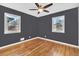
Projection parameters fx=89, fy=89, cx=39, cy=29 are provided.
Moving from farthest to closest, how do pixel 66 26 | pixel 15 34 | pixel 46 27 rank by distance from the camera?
pixel 15 34
pixel 66 26
pixel 46 27

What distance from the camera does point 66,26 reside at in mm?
2395

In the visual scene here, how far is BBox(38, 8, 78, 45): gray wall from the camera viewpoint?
220 cm

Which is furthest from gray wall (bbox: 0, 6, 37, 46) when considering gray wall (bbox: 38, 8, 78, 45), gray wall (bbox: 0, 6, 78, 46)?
Answer: gray wall (bbox: 38, 8, 78, 45)

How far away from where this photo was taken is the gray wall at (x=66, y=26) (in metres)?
2.20

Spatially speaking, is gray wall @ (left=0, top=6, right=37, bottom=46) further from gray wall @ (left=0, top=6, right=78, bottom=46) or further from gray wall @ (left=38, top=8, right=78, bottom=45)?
gray wall @ (left=38, top=8, right=78, bottom=45)

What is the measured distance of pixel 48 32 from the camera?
221cm

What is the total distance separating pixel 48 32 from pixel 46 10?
54cm

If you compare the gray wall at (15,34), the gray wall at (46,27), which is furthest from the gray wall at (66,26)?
the gray wall at (15,34)

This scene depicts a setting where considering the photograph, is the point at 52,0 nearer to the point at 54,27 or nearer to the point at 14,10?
the point at 54,27

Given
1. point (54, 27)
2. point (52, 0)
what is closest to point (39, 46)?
point (54, 27)

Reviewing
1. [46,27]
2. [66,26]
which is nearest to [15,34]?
[46,27]

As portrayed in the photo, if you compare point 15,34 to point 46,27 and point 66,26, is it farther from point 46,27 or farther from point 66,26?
point 66,26

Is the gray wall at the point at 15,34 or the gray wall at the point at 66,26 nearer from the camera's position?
the gray wall at the point at 66,26

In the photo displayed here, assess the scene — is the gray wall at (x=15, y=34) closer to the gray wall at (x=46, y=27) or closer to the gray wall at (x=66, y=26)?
the gray wall at (x=46, y=27)
